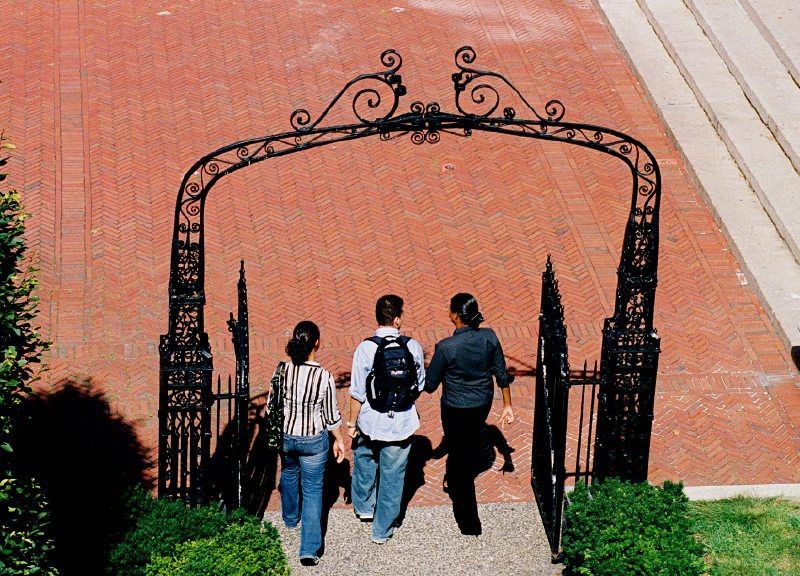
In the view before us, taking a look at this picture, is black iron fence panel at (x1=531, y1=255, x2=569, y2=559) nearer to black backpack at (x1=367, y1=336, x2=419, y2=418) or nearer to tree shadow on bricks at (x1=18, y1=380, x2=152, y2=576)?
black backpack at (x1=367, y1=336, x2=419, y2=418)

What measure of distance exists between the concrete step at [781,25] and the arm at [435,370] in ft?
28.6

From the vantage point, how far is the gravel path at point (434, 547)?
32.4 ft

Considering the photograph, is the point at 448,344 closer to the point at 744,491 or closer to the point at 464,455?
the point at 464,455

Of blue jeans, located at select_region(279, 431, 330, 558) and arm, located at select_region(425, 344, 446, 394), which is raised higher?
arm, located at select_region(425, 344, 446, 394)

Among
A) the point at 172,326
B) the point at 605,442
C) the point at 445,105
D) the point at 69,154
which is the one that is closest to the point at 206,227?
the point at 69,154

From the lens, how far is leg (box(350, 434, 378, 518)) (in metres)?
10.0

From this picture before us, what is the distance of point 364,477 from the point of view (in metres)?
10.2

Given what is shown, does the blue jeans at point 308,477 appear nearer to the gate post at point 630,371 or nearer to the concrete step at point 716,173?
the gate post at point 630,371

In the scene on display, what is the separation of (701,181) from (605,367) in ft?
19.8

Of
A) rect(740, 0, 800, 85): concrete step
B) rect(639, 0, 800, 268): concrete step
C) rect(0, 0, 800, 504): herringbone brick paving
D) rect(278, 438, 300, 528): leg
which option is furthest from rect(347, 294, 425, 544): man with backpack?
rect(740, 0, 800, 85): concrete step

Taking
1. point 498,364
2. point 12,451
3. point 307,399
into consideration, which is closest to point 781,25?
point 498,364

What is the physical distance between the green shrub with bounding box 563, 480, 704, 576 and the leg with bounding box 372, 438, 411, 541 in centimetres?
127

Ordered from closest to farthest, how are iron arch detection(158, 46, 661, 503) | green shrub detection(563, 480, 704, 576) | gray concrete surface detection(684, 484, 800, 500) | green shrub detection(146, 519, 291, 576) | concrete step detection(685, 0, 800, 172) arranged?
green shrub detection(146, 519, 291, 576)
green shrub detection(563, 480, 704, 576)
iron arch detection(158, 46, 661, 503)
gray concrete surface detection(684, 484, 800, 500)
concrete step detection(685, 0, 800, 172)

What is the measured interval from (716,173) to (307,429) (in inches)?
308
